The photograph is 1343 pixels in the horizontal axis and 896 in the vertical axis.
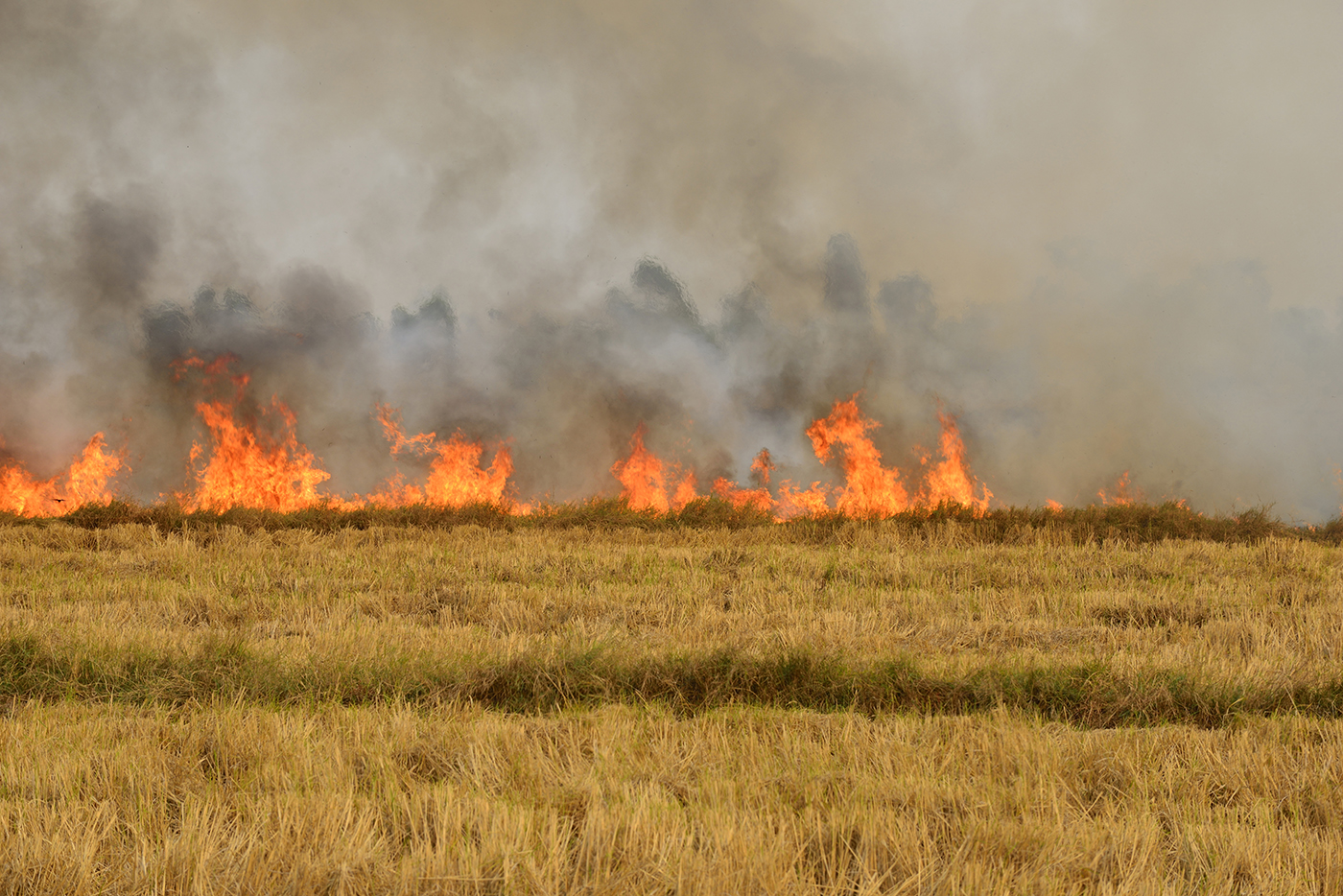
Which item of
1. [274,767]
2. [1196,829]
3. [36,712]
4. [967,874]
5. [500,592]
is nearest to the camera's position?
[967,874]

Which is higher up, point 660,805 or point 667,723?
point 667,723

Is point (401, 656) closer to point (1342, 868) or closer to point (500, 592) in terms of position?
point (500, 592)

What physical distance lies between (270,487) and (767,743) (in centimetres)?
2880

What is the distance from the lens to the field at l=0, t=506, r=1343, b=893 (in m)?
3.36

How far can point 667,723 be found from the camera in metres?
5.21

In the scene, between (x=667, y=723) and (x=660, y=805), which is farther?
(x=667, y=723)

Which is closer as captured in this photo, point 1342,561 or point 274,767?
point 274,767

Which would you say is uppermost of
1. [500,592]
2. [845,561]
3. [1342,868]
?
[845,561]

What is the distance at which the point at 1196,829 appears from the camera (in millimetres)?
3715

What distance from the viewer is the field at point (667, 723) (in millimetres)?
3361

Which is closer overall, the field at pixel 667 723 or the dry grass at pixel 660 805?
the dry grass at pixel 660 805

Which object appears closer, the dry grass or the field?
the dry grass

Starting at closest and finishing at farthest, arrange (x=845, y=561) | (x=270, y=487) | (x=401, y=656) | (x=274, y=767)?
(x=274, y=767)
(x=401, y=656)
(x=845, y=561)
(x=270, y=487)

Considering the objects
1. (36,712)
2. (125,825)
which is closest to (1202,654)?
(125,825)
